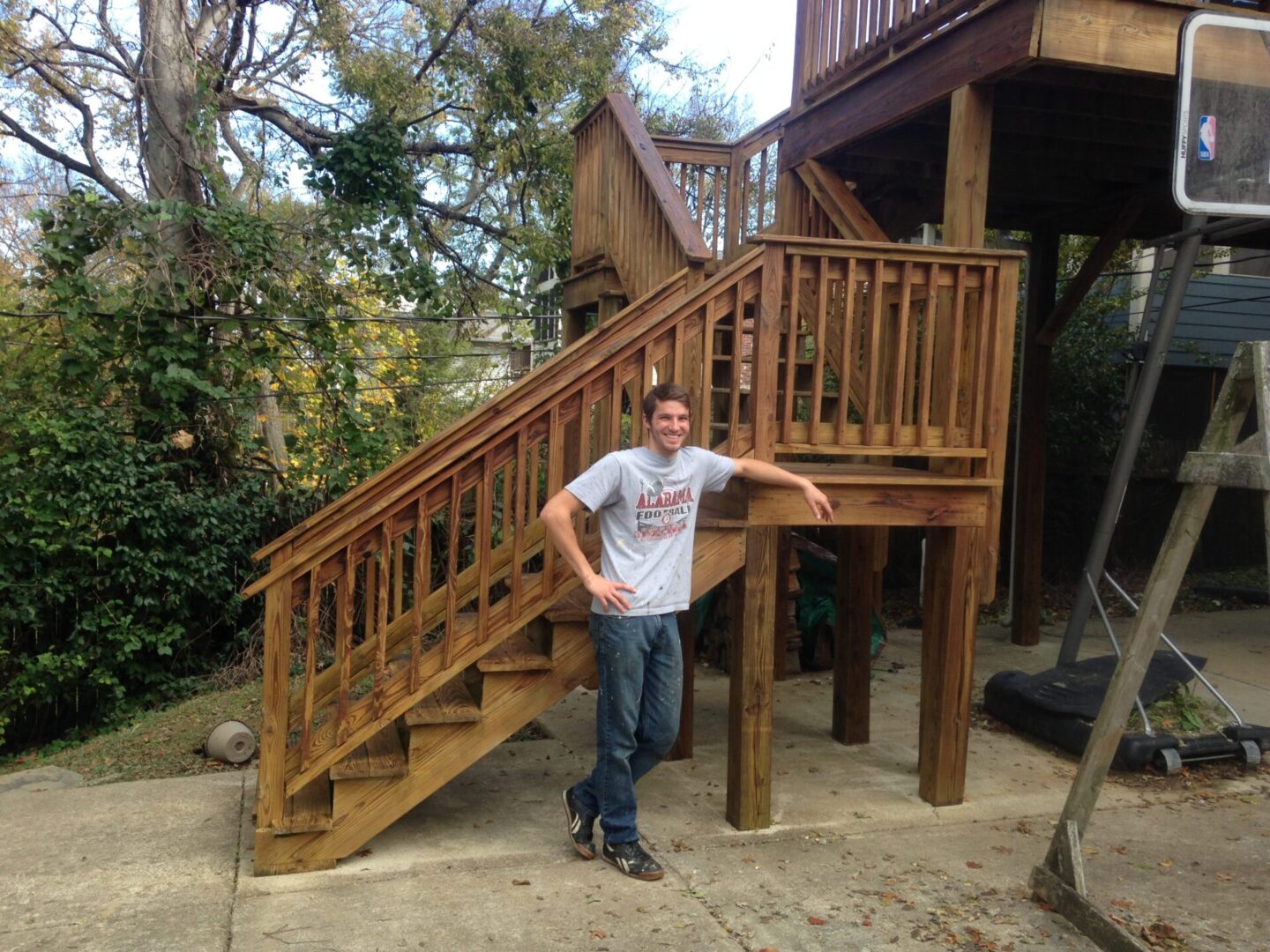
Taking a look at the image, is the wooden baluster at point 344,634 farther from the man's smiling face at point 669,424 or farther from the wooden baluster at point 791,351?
the wooden baluster at point 791,351

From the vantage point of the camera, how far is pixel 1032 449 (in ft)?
26.8

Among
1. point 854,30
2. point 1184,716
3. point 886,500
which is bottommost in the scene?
point 1184,716

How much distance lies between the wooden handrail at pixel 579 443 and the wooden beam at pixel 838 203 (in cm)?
121

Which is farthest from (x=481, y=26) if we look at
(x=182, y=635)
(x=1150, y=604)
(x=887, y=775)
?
(x=1150, y=604)

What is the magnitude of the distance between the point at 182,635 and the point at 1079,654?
22.4 ft

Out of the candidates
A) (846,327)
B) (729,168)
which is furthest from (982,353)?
(729,168)

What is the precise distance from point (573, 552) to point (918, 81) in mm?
3200

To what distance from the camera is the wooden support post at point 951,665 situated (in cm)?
454

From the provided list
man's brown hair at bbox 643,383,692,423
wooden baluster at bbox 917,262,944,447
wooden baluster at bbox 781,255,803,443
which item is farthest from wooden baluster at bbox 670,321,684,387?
wooden baluster at bbox 917,262,944,447

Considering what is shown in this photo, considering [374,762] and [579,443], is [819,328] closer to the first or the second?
[579,443]

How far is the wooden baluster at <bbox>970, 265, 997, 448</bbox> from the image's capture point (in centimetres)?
441

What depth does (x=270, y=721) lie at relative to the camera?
12.2ft

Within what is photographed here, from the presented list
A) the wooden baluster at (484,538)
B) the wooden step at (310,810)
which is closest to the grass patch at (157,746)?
the wooden step at (310,810)

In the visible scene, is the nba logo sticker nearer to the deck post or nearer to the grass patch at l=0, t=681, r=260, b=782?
the deck post
